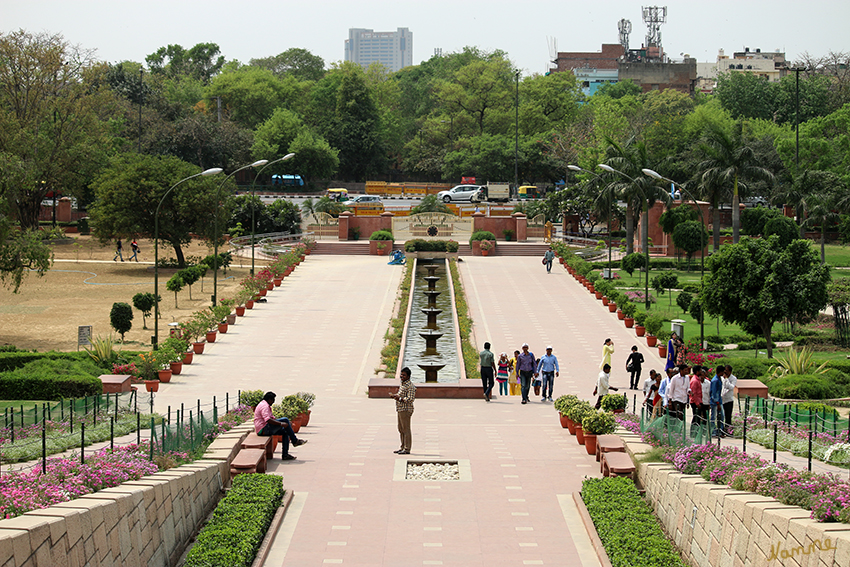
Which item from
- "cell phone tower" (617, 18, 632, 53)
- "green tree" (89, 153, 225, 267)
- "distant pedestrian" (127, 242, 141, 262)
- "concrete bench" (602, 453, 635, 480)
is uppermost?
"cell phone tower" (617, 18, 632, 53)

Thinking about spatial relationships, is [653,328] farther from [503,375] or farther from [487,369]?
[487,369]

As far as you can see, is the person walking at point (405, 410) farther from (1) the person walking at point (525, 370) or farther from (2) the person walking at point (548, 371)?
(2) the person walking at point (548, 371)

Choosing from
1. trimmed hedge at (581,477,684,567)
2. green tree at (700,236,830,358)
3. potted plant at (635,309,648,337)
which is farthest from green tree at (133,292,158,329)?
trimmed hedge at (581,477,684,567)

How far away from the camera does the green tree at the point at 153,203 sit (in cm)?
4653

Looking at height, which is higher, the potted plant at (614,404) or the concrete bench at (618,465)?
the potted plant at (614,404)

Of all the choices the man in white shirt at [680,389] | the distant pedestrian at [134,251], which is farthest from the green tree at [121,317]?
the distant pedestrian at [134,251]

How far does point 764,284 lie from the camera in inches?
953

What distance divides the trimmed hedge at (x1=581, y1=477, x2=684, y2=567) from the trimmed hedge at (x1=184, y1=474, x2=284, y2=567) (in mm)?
3867

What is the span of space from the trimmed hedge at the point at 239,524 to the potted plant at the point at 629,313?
69.6ft

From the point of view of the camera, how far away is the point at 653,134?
227ft

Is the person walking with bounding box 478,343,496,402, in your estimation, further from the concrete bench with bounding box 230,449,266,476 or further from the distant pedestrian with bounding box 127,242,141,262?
the distant pedestrian with bounding box 127,242,141,262

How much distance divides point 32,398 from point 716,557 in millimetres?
15435

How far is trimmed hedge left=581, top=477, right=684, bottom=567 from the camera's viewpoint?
9.65 meters

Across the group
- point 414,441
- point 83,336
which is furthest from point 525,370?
point 83,336
